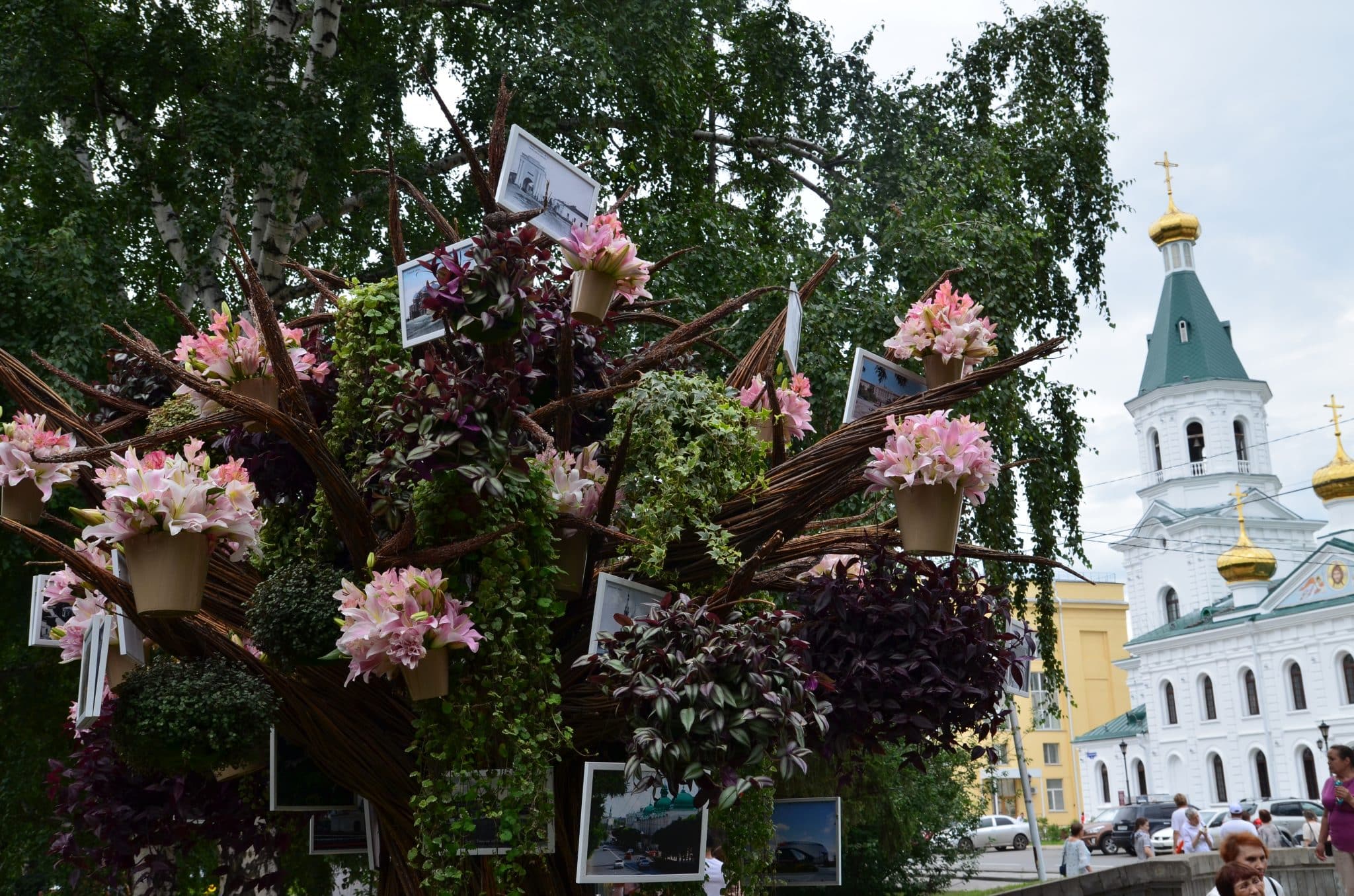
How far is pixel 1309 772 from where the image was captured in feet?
117

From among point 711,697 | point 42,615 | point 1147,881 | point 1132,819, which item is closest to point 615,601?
point 711,697

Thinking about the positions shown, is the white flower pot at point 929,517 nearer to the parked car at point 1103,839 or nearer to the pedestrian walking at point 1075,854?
the pedestrian walking at point 1075,854

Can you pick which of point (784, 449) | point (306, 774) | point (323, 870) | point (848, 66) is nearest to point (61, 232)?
point (323, 870)

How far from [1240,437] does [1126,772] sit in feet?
40.8

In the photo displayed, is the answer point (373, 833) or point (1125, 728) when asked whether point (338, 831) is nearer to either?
point (373, 833)

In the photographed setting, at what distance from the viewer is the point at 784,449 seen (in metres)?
3.47

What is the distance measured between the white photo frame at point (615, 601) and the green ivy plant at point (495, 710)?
12 centimetres

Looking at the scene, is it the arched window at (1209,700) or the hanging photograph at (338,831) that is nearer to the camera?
the hanging photograph at (338,831)

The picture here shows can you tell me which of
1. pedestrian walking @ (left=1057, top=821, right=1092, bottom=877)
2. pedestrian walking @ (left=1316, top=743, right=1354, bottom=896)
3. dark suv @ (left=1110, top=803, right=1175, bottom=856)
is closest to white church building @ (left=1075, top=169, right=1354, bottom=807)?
dark suv @ (left=1110, top=803, right=1175, bottom=856)

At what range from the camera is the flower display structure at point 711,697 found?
245 centimetres

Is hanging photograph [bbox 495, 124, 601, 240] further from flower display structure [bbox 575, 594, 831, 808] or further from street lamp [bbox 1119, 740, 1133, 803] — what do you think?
street lamp [bbox 1119, 740, 1133, 803]

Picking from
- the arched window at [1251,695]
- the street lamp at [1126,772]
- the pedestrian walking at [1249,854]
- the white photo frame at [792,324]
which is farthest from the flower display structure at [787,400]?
the street lamp at [1126,772]

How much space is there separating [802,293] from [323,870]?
3365mm

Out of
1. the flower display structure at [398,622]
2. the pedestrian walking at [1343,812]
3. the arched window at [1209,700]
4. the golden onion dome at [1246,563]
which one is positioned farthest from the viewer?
the arched window at [1209,700]
